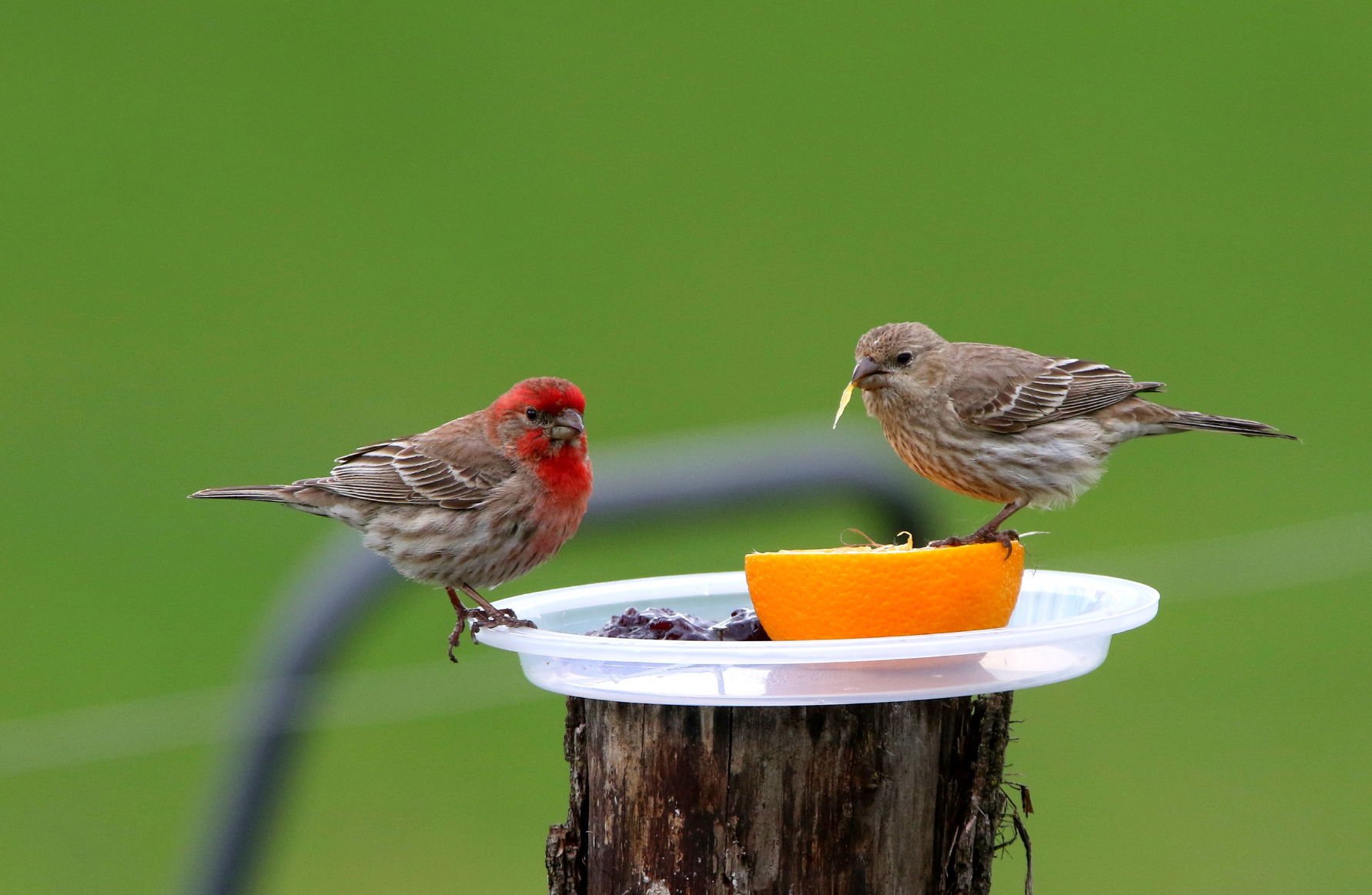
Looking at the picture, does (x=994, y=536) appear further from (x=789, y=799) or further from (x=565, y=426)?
(x=565, y=426)

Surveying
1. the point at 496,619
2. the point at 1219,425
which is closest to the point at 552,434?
the point at 496,619

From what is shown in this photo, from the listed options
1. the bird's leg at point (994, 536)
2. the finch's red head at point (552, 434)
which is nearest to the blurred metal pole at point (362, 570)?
the finch's red head at point (552, 434)

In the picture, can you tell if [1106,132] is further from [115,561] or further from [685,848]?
[685,848]

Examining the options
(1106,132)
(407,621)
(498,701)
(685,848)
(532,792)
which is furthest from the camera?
(1106,132)

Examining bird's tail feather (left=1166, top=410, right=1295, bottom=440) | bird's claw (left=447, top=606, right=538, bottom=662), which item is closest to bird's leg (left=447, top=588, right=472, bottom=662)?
bird's claw (left=447, top=606, right=538, bottom=662)

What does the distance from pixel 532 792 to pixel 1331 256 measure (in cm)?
1198

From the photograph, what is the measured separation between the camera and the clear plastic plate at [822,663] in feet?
10.3

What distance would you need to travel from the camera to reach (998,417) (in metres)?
4.91

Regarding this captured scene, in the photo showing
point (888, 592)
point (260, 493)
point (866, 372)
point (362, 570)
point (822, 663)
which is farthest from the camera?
point (260, 493)

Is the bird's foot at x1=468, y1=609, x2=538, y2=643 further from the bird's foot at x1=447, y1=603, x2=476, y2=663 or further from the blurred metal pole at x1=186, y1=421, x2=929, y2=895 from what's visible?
the blurred metal pole at x1=186, y1=421, x2=929, y2=895

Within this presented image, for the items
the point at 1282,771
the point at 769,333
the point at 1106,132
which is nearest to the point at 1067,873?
the point at 1282,771

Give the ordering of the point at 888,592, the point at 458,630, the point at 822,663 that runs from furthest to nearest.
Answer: the point at 458,630 < the point at 888,592 < the point at 822,663

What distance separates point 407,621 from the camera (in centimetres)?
1326

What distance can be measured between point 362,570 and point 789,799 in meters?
2.16
